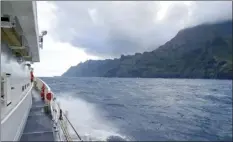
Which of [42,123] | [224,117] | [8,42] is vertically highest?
[8,42]

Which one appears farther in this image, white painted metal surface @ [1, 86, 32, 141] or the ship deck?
the ship deck

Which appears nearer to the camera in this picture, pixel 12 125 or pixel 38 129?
pixel 12 125

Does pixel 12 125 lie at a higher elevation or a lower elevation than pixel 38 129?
higher

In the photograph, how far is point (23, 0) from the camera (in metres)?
4.00

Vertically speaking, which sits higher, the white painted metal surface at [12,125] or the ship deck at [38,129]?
the white painted metal surface at [12,125]

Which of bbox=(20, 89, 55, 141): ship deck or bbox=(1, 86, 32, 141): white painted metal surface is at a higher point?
bbox=(1, 86, 32, 141): white painted metal surface

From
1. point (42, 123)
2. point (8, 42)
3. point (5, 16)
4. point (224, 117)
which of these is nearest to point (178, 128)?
point (224, 117)

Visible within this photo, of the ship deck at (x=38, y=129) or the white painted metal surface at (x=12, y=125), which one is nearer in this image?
the white painted metal surface at (x=12, y=125)

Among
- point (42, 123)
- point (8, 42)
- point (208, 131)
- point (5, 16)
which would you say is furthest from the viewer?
point (208, 131)

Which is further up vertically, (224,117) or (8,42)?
(8,42)

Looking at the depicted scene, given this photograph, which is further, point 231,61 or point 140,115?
point 231,61

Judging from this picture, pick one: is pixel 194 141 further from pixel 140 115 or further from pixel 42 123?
pixel 42 123

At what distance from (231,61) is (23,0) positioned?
204918 millimetres

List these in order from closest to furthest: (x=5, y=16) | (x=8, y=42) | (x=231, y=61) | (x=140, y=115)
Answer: (x=5, y=16), (x=8, y=42), (x=140, y=115), (x=231, y=61)
